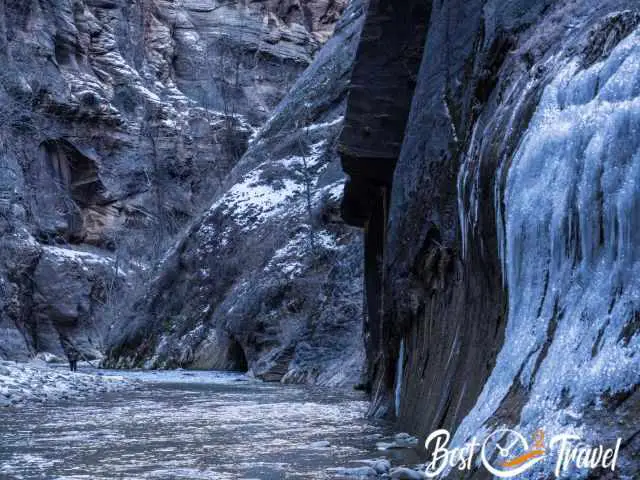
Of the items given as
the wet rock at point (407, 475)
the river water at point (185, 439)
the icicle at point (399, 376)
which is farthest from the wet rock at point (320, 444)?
A: the icicle at point (399, 376)

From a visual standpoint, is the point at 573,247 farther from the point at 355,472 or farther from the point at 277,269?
the point at 277,269

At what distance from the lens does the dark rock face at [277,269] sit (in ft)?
78.0

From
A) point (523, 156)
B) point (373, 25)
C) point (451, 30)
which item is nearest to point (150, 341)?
point (373, 25)

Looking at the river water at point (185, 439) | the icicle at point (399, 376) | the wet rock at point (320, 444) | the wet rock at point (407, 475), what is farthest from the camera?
the icicle at point (399, 376)

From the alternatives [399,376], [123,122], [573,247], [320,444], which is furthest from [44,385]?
[123,122]

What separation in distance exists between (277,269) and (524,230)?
2295cm

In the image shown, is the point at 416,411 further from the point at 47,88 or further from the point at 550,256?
the point at 47,88

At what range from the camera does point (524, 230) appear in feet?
16.5

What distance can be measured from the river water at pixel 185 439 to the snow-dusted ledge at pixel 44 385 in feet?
2.03

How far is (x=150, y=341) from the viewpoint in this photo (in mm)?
31156

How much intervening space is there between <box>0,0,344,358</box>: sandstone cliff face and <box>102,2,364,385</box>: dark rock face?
5741 mm

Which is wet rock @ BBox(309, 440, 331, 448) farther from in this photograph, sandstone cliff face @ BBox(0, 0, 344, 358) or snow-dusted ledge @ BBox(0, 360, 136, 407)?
sandstone cliff face @ BBox(0, 0, 344, 358)

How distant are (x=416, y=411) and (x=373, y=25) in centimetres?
556

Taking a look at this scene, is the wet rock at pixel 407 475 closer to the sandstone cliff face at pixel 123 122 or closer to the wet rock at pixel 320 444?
the wet rock at pixel 320 444
